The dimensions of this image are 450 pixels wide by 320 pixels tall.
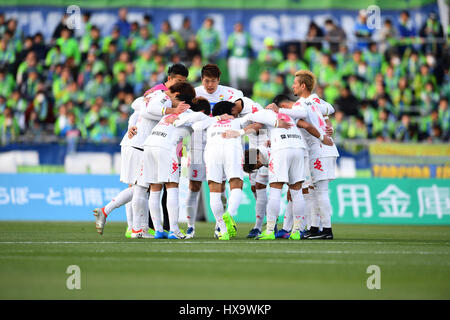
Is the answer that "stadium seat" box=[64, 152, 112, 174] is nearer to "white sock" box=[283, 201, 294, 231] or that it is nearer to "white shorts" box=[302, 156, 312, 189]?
"white sock" box=[283, 201, 294, 231]

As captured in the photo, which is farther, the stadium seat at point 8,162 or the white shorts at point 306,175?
the stadium seat at point 8,162

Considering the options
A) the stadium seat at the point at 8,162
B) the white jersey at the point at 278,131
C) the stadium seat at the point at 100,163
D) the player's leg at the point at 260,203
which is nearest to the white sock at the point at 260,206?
the player's leg at the point at 260,203

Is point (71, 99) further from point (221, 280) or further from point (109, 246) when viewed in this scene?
point (221, 280)

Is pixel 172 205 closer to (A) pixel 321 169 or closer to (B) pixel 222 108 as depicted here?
(B) pixel 222 108

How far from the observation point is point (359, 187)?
19.4m

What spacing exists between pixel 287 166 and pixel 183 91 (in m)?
1.87

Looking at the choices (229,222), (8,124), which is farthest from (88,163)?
(229,222)

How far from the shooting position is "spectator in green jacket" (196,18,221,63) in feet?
84.4

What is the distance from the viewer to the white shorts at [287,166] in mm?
11992

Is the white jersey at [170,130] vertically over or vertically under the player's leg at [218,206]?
over

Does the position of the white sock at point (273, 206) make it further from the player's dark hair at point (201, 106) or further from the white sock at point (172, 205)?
the player's dark hair at point (201, 106)

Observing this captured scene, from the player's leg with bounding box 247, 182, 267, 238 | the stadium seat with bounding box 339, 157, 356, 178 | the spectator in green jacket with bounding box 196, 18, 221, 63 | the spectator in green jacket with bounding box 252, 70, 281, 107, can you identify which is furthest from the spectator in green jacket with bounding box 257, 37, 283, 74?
the player's leg with bounding box 247, 182, 267, 238

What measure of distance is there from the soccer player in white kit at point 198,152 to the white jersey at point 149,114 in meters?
0.69

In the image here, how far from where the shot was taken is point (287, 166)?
1201 centimetres
